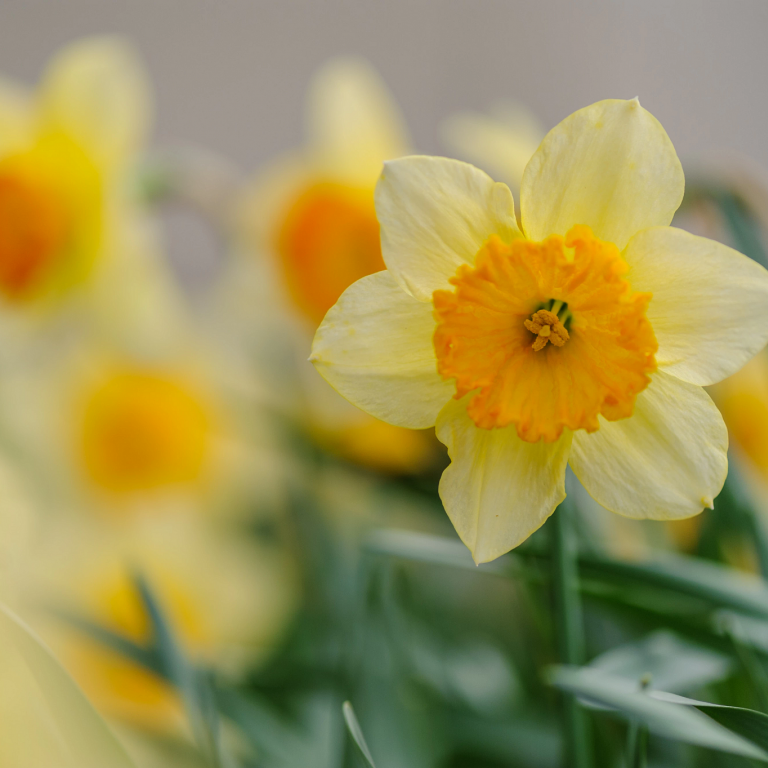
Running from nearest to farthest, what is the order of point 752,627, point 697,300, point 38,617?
point 697,300 < point 752,627 < point 38,617

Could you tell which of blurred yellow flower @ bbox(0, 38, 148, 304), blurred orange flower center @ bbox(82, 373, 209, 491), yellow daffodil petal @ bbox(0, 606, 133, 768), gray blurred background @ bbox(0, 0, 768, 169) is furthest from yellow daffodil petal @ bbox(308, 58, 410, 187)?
gray blurred background @ bbox(0, 0, 768, 169)

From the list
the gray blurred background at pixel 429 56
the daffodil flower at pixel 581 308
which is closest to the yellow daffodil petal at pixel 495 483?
the daffodil flower at pixel 581 308

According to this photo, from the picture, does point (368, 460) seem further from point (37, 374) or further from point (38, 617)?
point (37, 374)

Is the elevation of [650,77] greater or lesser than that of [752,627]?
greater

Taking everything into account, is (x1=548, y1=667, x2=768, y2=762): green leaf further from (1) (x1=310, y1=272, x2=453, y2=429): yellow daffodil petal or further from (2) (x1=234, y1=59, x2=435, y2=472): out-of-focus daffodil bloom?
(2) (x1=234, y1=59, x2=435, y2=472): out-of-focus daffodil bloom

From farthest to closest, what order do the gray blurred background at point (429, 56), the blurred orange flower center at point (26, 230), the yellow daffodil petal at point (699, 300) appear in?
the gray blurred background at point (429, 56)
the blurred orange flower center at point (26, 230)
the yellow daffodil petal at point (699, 300)

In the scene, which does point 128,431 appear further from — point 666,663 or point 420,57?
point 420,57

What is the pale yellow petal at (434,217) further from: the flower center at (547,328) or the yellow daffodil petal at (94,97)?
the yellow daffodil petal at (94,97)

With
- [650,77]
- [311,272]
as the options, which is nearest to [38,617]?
[311,272]
